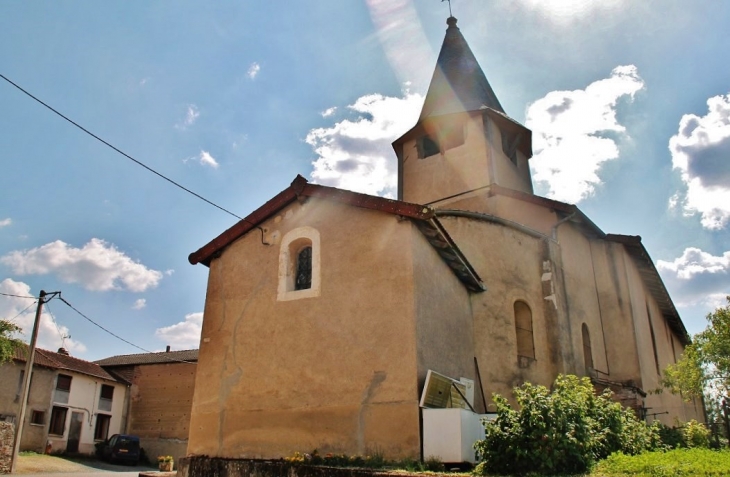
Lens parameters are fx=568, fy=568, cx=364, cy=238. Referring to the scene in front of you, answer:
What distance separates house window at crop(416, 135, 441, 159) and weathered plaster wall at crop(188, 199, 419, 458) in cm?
913

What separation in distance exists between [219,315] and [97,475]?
13.7 meters

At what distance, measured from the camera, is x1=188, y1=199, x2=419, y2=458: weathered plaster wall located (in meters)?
10.7

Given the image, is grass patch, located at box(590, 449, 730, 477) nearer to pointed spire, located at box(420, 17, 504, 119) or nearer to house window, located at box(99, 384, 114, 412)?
pointed spire, located at box(420, 17, 504, 119)

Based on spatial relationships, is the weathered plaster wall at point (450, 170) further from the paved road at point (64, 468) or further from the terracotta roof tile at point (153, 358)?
the terracotta roof tile at point (153, 358)

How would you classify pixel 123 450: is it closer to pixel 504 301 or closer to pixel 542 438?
pixel 504 301

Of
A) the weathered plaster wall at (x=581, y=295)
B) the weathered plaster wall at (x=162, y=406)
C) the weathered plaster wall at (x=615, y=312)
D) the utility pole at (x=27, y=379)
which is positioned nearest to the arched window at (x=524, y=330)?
the weathered plaster wall at (x=581, y=295)

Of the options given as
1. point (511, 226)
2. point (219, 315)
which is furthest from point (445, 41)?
point (219, 315)

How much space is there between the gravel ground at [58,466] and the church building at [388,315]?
15.0 metres

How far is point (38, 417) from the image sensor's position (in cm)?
3088

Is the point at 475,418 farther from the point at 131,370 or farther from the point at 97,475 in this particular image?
the point at 131,370

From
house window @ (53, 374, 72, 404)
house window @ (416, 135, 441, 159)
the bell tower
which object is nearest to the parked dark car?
house window @ (53, 374, 72, 404)

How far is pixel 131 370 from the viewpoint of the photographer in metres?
37.4

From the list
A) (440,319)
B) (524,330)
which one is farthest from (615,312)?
(440,319)

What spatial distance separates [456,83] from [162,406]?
26.1m
